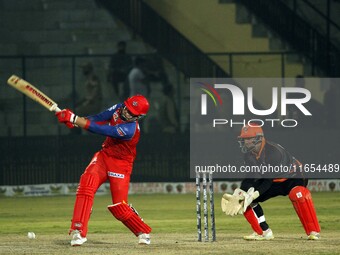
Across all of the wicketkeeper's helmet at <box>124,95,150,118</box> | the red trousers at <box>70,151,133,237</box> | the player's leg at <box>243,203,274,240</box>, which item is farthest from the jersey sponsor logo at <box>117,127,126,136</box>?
the player's leg at <box>243,203,274,240</box>

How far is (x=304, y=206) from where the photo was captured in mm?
20078

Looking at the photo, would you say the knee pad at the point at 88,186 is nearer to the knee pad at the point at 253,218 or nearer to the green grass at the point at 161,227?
the green grass at the point at 161,227

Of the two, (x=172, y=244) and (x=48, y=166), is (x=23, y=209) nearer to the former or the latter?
(x=48, y=166)

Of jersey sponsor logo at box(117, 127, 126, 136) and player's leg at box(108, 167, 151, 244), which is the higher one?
jersey sponsor logo at box(117, 127, 126, 136)

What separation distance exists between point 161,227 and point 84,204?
4900 mm

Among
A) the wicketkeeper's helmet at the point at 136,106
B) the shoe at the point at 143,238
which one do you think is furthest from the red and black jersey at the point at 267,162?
the wicketkeeper's helmet at the point at 136,106

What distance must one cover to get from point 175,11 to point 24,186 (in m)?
7.31

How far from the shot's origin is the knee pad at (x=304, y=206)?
2006cm

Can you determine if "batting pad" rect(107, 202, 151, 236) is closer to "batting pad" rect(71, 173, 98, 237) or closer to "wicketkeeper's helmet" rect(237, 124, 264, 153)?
"batting pad" rect(71, 173, 98, 237)

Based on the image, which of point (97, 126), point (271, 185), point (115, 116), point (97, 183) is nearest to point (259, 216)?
point (271, 185)

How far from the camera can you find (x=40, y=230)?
23391mm

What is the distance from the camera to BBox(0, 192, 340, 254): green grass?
19.0 m

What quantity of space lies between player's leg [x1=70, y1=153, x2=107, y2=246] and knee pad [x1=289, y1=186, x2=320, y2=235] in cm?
294

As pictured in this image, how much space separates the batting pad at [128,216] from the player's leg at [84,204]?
33 cm
